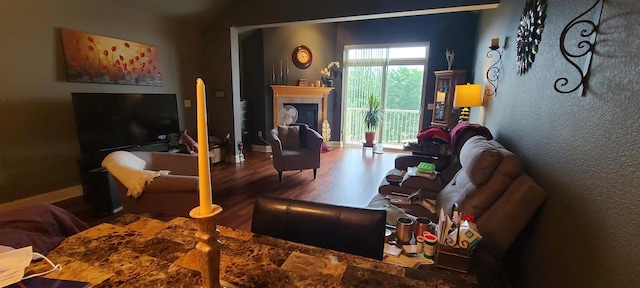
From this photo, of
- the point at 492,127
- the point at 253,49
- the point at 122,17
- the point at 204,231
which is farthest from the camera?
the point at 253,49

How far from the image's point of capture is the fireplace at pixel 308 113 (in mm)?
6324

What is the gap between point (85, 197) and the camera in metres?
3.14

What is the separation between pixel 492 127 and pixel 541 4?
62.3 inches

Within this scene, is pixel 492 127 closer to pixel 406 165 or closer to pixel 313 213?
pixel 406 165

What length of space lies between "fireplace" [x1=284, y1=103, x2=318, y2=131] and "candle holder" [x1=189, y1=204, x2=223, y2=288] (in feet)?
18.8

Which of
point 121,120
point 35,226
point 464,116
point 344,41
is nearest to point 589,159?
point 35,226

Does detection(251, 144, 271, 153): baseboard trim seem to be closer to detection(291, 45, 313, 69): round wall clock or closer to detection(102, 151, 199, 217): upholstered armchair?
detection(291, 45, 313, 69): round wall clock

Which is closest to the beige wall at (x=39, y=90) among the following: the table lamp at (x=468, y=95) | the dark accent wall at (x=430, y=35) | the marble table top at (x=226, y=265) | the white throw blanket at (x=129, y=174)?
the white throw blanket at (x=129, y=174)

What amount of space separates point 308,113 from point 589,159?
18.3 feet

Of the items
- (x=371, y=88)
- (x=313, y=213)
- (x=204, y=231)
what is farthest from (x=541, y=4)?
(x=371, y=88)

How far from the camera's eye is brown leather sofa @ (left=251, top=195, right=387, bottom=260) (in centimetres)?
108

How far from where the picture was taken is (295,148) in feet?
14.5

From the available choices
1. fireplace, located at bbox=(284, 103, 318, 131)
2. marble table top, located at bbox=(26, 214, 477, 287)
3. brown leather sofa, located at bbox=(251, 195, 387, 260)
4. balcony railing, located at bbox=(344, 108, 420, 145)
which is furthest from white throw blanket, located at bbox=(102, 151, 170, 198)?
balcony railing, located at bbox=(344, 108, 420, 145)

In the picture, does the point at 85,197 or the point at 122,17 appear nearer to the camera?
the point at 85,197
